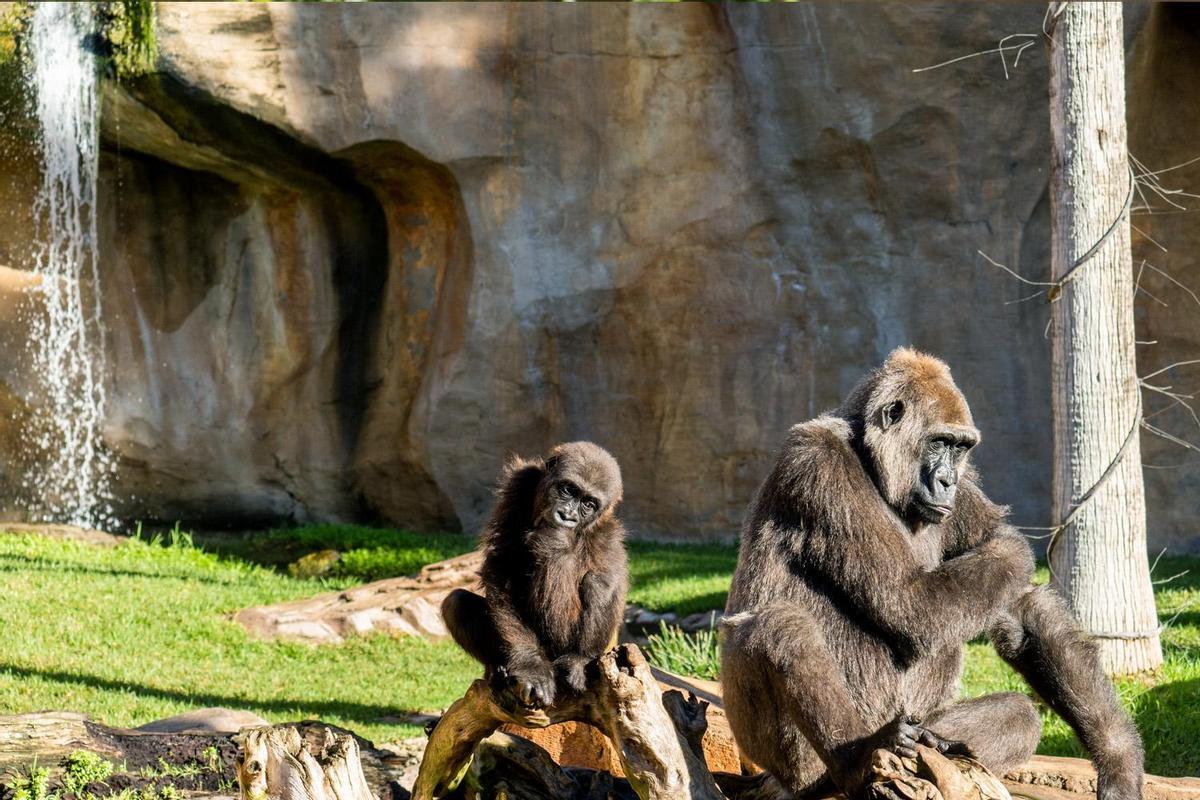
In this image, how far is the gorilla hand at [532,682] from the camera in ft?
13.6

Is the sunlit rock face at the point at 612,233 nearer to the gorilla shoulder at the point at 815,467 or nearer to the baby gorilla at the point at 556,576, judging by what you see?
the baby gorilla at the point at 556,576

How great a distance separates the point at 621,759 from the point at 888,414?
4.79 ft

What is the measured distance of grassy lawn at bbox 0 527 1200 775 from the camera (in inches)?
279

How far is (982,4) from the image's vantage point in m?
11.2

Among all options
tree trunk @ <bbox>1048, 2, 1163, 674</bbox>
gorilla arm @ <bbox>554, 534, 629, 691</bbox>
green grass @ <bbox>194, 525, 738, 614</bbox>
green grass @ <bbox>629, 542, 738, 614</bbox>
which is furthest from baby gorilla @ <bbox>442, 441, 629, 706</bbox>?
green grass @ <bbox>194, 525, 738, 614</bbox>

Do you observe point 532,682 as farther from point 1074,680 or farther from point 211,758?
point 211,758

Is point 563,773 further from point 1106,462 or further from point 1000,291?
point 1000,291

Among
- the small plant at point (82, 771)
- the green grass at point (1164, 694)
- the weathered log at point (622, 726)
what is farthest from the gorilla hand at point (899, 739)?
the small plant at point (82, 771)

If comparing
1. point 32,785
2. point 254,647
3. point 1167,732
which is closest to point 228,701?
point 254,647

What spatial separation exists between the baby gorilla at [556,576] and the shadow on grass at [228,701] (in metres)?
2.86

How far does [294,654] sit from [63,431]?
4680 millimetres

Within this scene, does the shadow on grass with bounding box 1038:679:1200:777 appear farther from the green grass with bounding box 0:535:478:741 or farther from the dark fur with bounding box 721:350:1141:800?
the green grass with bounding box 0:535:478:741

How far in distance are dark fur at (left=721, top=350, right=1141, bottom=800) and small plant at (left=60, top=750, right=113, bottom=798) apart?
8.12ft

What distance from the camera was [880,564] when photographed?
13.8ft
